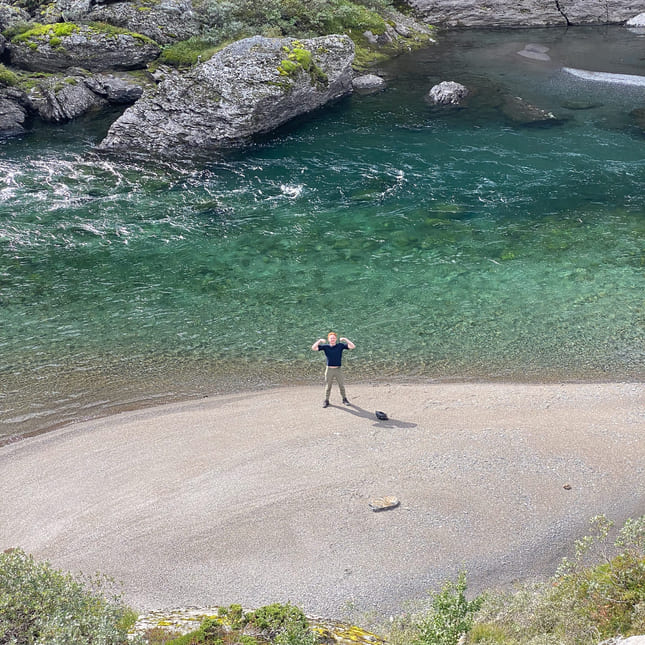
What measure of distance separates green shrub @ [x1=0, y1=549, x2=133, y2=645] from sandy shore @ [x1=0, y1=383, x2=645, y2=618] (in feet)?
7.43

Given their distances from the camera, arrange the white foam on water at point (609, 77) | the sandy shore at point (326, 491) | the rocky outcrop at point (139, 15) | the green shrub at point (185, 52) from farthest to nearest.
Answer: the white foam on water at point (609, 77) → the rocky outcrop at point (139, 15) → the green shrub at point (185, 52) → the sandy shore at point (326, 491)

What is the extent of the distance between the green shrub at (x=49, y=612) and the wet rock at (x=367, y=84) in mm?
41503

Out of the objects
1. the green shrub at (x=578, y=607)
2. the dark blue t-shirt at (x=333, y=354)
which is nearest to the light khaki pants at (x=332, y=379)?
the dark blue t-shirt at (x=333, y=354)

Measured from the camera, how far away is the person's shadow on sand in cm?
1700

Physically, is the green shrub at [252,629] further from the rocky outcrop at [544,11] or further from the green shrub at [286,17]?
the rocky outcrop at [544,11]

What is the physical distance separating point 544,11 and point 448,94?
26557 mm

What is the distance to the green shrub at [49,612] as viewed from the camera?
29.6 ft

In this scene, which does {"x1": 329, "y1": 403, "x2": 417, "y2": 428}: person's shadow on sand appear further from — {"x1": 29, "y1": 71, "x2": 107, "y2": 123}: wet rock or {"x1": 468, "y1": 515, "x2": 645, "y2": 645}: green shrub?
{"x1": 29, "y1": 71, "x2": 107, "y2": 123}: wet rock

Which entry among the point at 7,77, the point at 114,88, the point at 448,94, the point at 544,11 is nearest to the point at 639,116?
the point at 448,94

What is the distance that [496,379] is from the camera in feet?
63.9

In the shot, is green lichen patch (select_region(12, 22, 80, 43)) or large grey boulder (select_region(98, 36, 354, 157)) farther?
green lichen patch (select_region(12, 22, 80, 43))

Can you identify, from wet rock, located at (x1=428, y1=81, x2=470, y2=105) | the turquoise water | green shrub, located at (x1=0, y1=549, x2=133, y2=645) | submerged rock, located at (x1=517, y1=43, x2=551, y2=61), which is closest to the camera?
green shrub, located at (x1=0, y1=549, x2=133, y2=645)

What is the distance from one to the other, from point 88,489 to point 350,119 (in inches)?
1239

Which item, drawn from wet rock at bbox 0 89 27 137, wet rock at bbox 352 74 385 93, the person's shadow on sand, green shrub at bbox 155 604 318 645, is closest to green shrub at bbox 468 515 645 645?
green shrub at bbox 155 604 318 645
